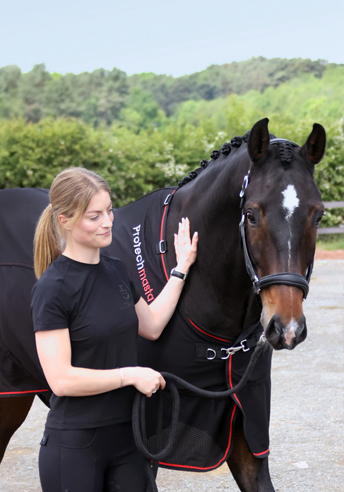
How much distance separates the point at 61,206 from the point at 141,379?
1.97ft

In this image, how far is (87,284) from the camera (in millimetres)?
1770

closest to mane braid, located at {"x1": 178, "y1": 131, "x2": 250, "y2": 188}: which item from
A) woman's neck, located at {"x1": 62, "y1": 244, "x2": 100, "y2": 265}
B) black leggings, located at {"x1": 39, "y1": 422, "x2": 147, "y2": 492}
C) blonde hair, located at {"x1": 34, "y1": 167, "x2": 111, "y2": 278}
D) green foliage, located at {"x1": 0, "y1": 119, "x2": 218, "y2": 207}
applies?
blonde hair, located at {"x1": 34, "y1": 167, "x2": 111, "y2": 278}

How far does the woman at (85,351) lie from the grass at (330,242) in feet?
41.8

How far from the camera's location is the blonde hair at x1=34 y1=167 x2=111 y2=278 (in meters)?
1.76

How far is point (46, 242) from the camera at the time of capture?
6.23 ft

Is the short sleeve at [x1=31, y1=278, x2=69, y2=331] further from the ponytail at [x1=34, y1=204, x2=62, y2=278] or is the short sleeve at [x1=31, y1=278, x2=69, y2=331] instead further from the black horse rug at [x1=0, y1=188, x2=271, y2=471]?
the black horse rug at [x1=0, y1=188, x2=271, y2=471]

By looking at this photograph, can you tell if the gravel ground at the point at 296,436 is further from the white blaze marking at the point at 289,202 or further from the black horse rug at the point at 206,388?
the white blaze marking at the point at 289,202

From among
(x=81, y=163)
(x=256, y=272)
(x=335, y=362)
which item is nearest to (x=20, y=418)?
(x=256, y=272)

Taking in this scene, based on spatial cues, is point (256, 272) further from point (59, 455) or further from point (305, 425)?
point (305, 425)

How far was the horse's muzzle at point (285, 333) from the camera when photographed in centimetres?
169

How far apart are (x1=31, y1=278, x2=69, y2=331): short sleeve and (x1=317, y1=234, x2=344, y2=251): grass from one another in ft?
42.4

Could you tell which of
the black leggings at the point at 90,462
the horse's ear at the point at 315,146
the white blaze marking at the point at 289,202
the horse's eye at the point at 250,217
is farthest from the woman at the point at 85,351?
the horse's ear at the point at 315,146

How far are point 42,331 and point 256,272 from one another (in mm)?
735

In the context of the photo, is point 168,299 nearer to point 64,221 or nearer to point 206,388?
point 206,388
